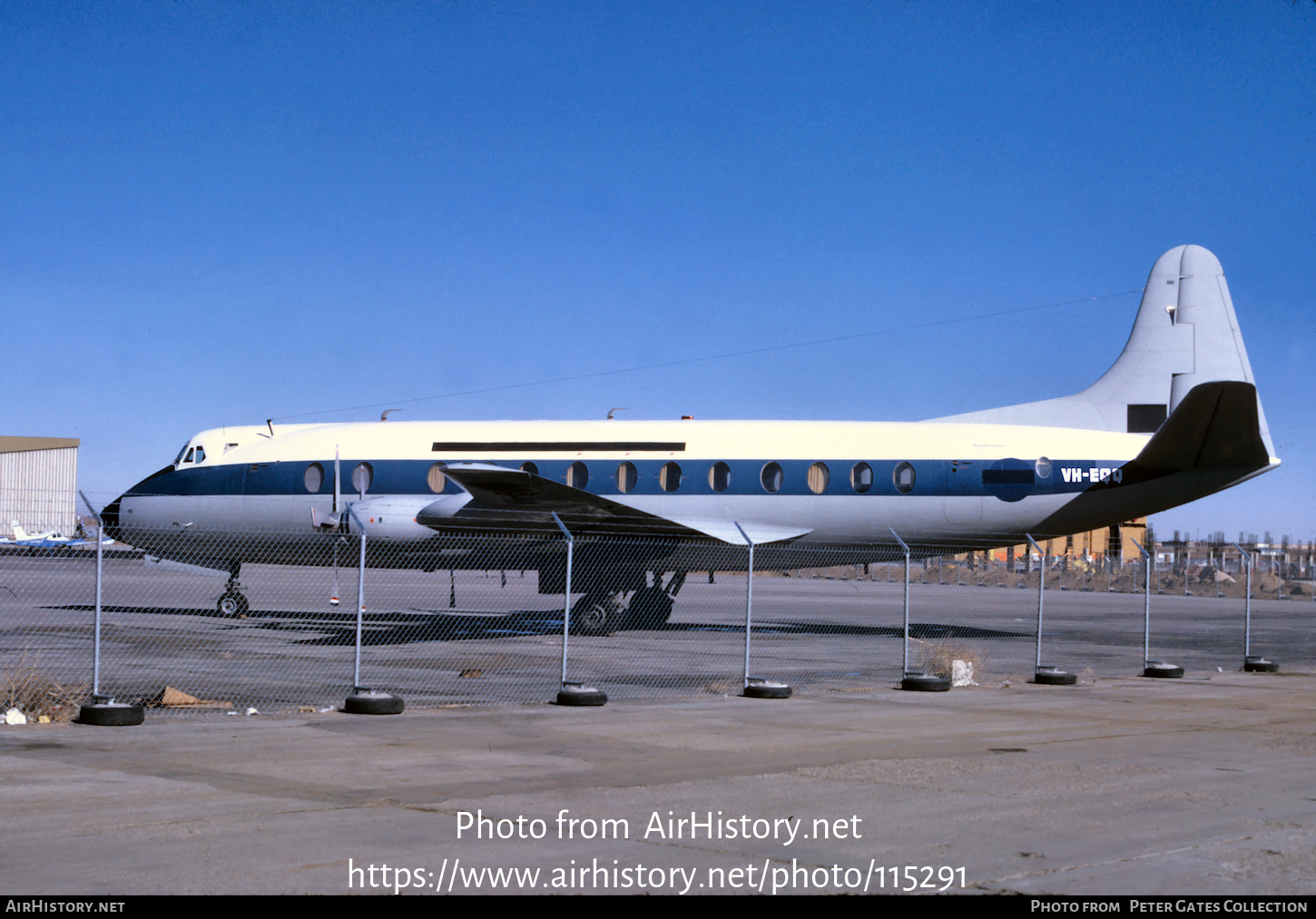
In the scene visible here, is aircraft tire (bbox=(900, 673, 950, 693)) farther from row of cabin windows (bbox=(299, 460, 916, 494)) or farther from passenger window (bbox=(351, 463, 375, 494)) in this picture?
passenger window (bbox=(351, 463, 375, 494))

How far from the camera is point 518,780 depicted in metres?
9.07

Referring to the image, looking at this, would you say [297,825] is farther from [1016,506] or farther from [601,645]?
[1016,506]

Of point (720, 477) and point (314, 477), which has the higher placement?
point (720, 477)

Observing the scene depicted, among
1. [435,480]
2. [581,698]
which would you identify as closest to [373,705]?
[581,698]

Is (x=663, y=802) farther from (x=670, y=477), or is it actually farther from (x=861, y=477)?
(x=670, y=477)

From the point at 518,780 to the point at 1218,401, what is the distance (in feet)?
52.0

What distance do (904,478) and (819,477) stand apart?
172 centimetres

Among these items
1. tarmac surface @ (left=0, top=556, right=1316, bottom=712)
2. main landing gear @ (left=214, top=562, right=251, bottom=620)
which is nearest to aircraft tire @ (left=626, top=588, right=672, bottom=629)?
tarmac surface @ (left=0, top=556, right=1316, bottom=712)

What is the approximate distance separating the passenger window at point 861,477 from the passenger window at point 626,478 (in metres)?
4.62

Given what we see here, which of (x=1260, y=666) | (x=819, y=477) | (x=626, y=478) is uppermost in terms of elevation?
(x=819, y=477)

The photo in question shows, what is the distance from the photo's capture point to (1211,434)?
68.6 ft

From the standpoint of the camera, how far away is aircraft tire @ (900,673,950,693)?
16.0m

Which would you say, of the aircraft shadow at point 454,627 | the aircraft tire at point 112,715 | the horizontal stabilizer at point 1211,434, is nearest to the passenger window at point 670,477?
the aircraft shadow at point 454,627
